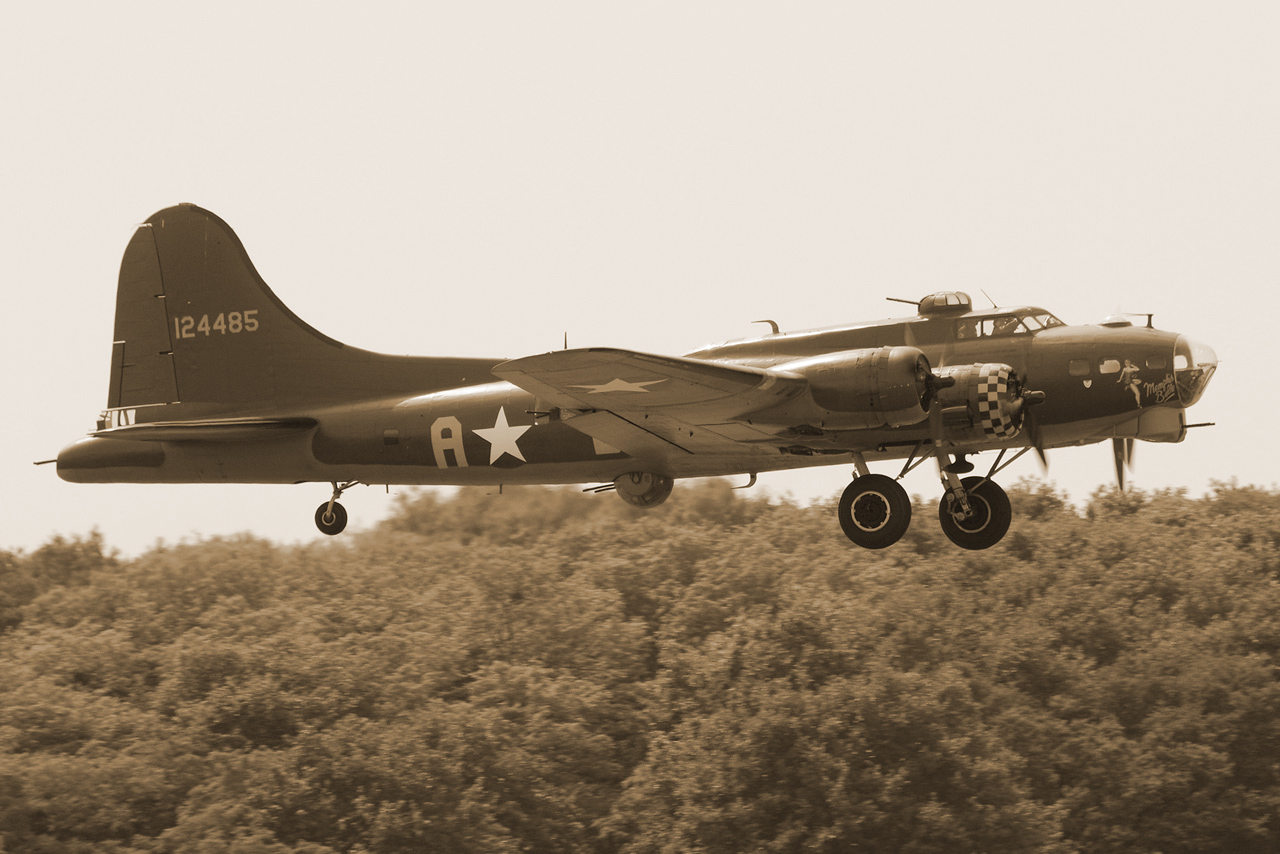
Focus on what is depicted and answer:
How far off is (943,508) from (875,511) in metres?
1.15

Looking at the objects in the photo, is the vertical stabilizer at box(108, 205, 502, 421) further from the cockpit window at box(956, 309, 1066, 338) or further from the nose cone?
the nose cone

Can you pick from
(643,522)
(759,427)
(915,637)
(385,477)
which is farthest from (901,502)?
(643,522)

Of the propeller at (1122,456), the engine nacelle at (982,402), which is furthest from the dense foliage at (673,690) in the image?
the engine nacelle at (982,402)

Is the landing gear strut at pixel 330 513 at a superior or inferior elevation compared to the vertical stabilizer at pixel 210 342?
inferior

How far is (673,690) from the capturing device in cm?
4775

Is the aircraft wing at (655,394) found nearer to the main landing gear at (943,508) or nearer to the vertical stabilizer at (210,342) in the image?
the main landing gear at (943,508)

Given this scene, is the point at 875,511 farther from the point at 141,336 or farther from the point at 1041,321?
the point at 141,336

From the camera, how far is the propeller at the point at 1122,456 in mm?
16438

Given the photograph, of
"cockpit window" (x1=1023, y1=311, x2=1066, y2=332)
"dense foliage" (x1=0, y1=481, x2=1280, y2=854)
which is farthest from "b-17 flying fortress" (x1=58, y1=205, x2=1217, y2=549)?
"dense foliage" (x1=0, y1=481, x2=1280, y2=854)

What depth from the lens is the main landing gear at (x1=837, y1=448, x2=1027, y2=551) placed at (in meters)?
15.2

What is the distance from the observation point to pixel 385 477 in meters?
18.1

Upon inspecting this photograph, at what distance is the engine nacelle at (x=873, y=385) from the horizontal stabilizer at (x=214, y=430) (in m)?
7.59

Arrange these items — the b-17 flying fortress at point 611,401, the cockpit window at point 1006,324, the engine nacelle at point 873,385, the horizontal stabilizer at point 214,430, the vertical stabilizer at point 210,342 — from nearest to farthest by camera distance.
A: the engine nacelle at point 873,385 < the b-17 flying fortress at point 611,401 < the cockpit window at point 1006,324 < the horizontal stabilizer at point 214,430 < the vertical stabilizer at point 210,342

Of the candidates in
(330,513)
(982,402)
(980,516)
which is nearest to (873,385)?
(982,402)
